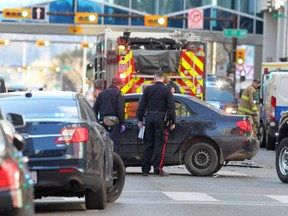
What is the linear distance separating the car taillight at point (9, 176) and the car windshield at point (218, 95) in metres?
25.0

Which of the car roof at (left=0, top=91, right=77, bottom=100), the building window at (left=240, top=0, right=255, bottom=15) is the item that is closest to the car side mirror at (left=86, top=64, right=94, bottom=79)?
the car roof at (left=0, top=91, right=77, bottom=100)

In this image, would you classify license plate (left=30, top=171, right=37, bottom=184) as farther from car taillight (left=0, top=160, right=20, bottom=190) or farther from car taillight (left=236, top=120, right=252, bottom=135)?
car taillight (left=236, top=120, right=252, bottom=135)

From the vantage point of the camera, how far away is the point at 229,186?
15.5 m

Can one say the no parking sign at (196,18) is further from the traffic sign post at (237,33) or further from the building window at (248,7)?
the building window at (248,7)

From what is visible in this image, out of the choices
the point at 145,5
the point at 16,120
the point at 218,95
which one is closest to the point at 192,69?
the point at 218,95

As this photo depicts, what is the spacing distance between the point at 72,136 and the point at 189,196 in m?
3.27

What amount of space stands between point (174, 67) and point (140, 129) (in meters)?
8.53

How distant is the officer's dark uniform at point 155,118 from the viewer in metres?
16.8

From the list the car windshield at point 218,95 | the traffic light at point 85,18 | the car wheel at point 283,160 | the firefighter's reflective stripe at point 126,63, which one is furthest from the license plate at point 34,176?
the traffic light at point 85,18

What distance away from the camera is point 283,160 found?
53.6ft

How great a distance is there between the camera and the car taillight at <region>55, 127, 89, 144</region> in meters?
10.9

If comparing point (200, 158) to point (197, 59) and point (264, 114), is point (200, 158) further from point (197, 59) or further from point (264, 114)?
point (264, 114)

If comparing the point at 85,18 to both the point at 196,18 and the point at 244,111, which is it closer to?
the point at 196,18

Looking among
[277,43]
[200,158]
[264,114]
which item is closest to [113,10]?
[277,43]
